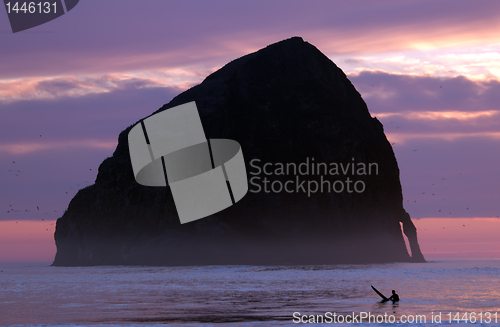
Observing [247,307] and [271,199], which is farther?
[271,199]

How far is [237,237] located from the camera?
151 meters

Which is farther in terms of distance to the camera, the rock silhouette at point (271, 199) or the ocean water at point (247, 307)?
the rock silhouette at point (271, 199)

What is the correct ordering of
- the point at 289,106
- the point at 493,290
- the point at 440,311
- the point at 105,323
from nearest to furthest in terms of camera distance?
the point at 105,323 → the point at 440,311 → the point at 493,290 → the point at 289,106

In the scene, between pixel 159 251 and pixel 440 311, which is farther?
pixel 159 251

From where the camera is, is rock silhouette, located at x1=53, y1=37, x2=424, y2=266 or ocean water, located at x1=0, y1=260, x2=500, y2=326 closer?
ocean water, located at x1=0, y1=260, x2=500, y2=326

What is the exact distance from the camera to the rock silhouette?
151000mm

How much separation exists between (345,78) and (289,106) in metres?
22.3

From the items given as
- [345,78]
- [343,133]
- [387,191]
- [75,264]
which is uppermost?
[345,78]

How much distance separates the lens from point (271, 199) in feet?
529

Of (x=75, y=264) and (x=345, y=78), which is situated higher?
(x=345, y=78)

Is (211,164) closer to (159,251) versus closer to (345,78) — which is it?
(159,251)

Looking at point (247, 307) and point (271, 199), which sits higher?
point (271, 199)

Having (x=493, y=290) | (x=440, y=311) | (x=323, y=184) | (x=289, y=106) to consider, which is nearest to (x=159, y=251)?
(x=323, y=184)

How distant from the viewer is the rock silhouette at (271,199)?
15100cm
